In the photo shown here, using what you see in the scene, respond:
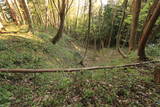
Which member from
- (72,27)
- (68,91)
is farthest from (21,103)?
(72,27)

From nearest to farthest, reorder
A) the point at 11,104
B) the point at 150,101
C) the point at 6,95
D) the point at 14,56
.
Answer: the point at 150,101 < the point at 11,104 < the point at 6,95 < the point at 14,56

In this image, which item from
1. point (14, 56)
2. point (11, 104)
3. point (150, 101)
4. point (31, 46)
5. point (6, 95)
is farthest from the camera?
point (31, 46)

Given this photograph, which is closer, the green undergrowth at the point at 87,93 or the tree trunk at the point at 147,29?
the green undergrowth at the point at 87,93

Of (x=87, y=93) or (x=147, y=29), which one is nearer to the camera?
(x=87, y=93)

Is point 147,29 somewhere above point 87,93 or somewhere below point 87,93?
above

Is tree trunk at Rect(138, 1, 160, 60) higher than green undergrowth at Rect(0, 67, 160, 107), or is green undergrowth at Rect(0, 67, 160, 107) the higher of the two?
tree trunk at Rect(138, 1, 160, 60)

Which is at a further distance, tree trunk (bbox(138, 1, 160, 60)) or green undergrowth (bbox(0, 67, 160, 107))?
tree trunk (bbox(138, 1, 160, 60))

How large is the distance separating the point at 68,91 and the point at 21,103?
1.26 meters

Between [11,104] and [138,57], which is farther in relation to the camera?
[138,57]

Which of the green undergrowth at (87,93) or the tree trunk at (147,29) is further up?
the tree trunk at (147,29)

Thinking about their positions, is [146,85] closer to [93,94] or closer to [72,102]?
[93,94]

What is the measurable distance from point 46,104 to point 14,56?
13.1ft

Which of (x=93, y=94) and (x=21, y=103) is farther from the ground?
(x=93, y=94)

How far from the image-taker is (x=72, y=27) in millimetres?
30375
